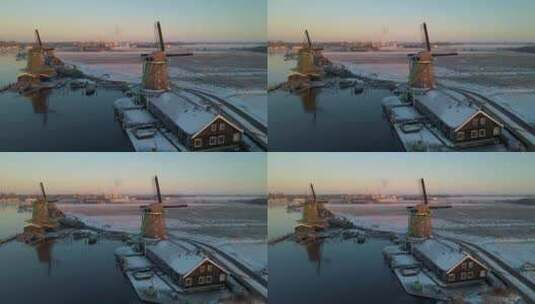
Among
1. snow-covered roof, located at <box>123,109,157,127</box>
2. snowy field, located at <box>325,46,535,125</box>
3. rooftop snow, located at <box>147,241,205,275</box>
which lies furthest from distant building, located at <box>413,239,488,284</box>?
snow-covered roof, located at <box>123,109,157,127</box>

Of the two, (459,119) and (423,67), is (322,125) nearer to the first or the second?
(423,67)

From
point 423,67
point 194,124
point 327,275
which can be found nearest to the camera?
point 194,124

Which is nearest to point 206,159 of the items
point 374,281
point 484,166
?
point 374,281

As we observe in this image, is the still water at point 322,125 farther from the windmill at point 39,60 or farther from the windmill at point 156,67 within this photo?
the windmill at point 39,60

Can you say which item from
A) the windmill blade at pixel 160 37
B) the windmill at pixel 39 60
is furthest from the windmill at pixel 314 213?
the windmill at pixel 39 60

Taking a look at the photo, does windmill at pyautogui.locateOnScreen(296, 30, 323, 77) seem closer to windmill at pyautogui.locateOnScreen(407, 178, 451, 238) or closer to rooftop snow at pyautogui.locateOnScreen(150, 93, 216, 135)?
rooftop snow at pyautogui.locateOnScreen(150, 93, 216, 135)

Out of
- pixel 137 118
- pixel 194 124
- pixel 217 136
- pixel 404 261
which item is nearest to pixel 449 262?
pixel 404 261
